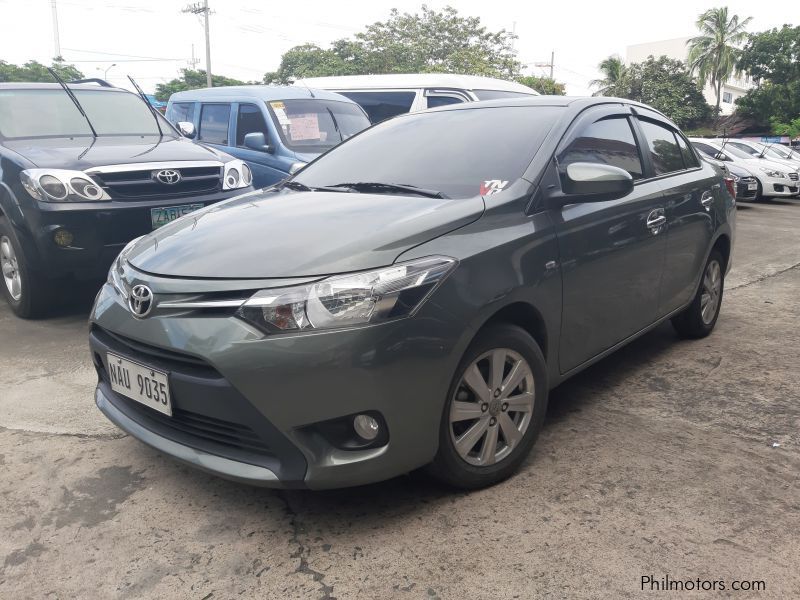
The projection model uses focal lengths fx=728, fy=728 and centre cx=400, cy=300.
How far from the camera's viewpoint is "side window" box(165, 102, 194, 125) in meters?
8.50

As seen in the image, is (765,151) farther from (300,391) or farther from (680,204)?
(300,391)

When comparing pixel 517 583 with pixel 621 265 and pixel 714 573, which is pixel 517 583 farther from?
pixel 621 265

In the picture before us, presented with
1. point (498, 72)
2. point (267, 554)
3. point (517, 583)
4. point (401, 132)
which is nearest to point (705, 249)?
point (401, 132)

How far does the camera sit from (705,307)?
182 inches

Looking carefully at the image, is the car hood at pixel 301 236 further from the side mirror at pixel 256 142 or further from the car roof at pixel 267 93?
the car roof at pixel 267 93

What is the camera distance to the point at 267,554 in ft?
7.63

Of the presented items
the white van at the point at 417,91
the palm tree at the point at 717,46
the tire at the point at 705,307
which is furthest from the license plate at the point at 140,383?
the palm tree at the point at 717,46

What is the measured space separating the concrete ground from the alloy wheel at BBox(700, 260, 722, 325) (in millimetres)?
967

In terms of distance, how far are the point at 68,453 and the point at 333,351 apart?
154 cm

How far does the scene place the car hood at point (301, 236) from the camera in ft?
7.79

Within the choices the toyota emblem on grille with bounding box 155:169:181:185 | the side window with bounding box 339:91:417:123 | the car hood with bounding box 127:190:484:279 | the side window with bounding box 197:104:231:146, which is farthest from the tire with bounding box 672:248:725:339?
the side window with bounding box 339:91:417:123

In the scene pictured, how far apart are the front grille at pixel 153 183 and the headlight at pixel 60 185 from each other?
69 mm

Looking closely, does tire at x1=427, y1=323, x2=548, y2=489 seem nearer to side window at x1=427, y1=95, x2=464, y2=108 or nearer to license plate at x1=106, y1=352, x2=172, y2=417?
license plate at x1=106, y1=352, x2=172, y2=417

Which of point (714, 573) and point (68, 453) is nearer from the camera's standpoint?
point (714, 573)
